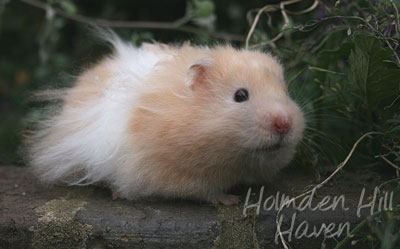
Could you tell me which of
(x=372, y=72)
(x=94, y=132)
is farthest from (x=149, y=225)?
(x=372, y=72)

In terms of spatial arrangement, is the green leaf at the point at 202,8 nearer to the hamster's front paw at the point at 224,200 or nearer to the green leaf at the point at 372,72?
the green leaf at the point at 372,72

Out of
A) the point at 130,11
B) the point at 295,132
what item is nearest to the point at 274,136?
the point at 295,132

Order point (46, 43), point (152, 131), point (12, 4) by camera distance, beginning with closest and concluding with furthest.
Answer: point (152, 131) < point (46, 43) < point (12, 4)

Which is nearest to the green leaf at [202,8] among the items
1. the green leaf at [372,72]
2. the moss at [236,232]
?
the green leaf at [372,72]

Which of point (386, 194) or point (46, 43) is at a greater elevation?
point (46, 43)

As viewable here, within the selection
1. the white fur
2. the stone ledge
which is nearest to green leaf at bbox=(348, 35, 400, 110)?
the stone ledge

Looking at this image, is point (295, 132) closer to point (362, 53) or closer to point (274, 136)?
point (274, 136)
